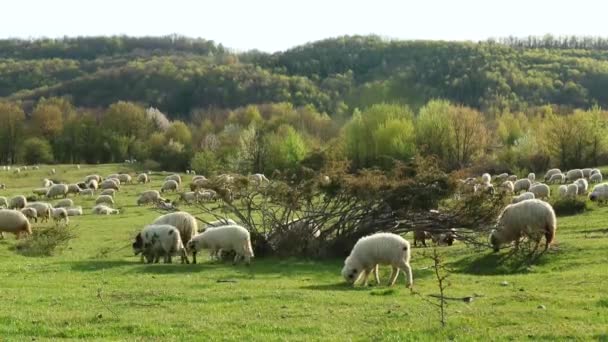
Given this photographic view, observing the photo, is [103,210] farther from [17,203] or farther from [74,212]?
[17,203]

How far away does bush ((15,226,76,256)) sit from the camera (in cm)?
3303

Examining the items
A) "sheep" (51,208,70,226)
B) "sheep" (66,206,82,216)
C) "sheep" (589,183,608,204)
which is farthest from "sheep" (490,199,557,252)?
"sheep" (66,206,82,216)

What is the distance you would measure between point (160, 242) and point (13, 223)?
1461 centimetres

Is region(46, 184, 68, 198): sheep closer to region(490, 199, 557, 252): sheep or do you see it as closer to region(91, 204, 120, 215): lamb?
region(91, 204, 120, 215): lamb

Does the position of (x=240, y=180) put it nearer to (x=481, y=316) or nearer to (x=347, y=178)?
(x=347, y=178)

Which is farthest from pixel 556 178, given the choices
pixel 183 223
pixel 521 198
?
pixel 183 223

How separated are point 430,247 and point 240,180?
8985mm

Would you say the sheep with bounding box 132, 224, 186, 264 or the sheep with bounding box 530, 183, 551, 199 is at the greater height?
the sheep with bounding box 132, 224, 186, 264

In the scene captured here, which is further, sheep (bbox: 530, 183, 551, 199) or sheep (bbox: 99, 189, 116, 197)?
sheep (bbox: 99, 189, 116, 197)

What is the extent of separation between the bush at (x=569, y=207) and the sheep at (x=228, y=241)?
2043 cm

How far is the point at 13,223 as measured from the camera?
39406 millimetres

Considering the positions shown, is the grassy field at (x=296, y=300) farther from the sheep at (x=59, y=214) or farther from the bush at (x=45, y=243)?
the sheep at (x=59, y=214)

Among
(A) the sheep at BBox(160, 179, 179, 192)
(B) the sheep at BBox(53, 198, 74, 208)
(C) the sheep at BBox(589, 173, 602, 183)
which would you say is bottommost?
(A) the sheep at BBox(160, 179, 179, 192)

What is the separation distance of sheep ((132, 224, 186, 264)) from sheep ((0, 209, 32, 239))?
12968 millimetres
